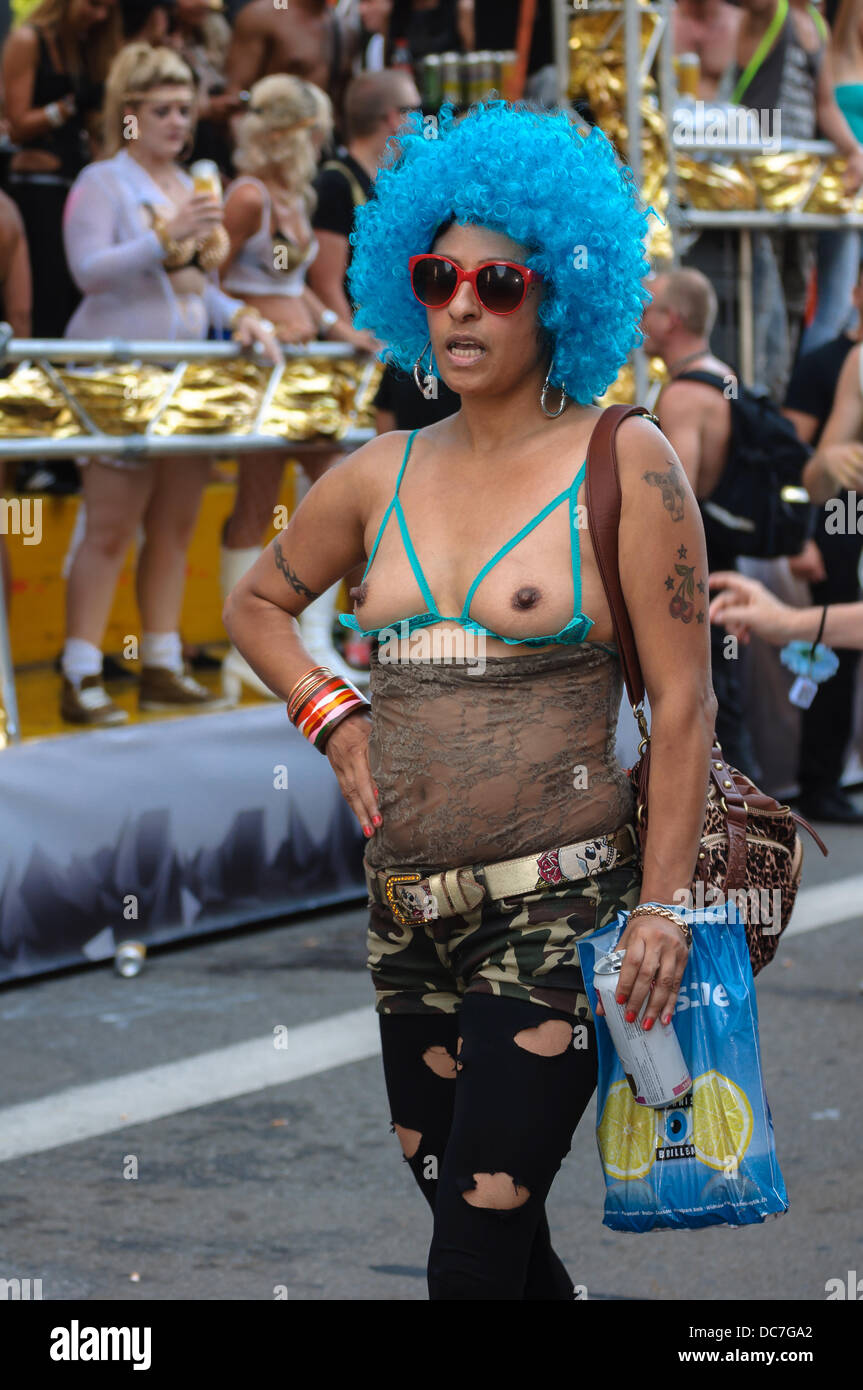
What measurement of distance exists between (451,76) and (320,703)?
21.3 feet

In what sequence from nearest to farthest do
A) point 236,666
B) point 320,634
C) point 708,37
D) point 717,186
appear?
point 236,666, point 320,634, point 717,186, point 708,37

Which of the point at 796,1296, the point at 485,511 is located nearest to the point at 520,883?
the point at 485,511

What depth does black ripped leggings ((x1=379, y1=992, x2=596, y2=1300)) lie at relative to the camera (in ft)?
8.45

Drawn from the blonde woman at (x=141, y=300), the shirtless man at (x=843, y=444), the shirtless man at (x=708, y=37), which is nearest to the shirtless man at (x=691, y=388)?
the shirtless man at (x=843, y=444)

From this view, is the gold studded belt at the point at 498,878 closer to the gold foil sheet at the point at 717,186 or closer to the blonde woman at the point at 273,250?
the blonde woman at the point at 273,250

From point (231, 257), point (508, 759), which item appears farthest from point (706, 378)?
point (508, 759)

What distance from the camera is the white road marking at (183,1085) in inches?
181

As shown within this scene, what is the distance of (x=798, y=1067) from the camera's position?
5.05 meters

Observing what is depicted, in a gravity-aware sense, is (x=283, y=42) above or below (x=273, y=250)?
above

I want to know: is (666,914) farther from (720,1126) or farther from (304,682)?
(304,682)

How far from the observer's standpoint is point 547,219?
2.74m

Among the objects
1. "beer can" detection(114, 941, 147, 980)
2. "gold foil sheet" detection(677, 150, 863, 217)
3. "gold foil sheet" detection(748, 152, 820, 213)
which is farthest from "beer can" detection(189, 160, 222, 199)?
"gold foil sheet" detection(748, 152, 820, 213)

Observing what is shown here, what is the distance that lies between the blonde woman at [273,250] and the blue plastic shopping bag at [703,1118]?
14.7 feet

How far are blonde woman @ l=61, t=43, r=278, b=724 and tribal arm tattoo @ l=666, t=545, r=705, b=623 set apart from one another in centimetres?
423
